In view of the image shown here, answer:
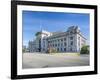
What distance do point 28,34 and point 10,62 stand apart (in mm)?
331

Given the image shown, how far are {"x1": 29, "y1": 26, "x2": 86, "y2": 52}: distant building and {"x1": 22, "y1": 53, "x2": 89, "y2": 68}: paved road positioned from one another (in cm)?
6

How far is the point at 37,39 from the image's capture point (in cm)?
207

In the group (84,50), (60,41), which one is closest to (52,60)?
(60,41)

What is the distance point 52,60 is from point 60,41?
0.22 metres

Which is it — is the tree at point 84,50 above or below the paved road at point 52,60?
above

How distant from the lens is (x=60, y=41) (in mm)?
2146

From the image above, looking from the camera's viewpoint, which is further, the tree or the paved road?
the tree

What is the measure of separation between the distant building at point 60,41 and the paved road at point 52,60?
0.21 feet

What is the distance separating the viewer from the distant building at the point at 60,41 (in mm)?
2076

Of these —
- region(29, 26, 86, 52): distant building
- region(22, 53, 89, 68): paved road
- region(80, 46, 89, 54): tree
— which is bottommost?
region(22, 53, 89, 68): paved road

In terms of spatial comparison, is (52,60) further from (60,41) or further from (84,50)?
(84,50)

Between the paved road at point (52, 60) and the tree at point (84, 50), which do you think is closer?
the paved road at point (52, 60)

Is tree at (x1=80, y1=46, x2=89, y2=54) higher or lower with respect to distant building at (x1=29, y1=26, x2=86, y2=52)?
lower

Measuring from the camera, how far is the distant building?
208 centimetres
